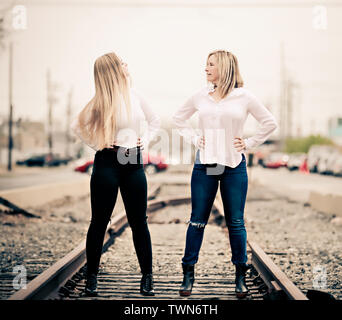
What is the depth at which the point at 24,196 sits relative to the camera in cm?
948

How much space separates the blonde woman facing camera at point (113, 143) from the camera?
114 inches

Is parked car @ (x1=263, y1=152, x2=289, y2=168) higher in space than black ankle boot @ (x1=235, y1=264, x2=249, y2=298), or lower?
lower

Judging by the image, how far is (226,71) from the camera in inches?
115

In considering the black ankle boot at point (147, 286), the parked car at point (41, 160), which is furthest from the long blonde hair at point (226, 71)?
the parked car at point (41, 160)

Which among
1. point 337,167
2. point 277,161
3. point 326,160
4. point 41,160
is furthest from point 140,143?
point 41,160

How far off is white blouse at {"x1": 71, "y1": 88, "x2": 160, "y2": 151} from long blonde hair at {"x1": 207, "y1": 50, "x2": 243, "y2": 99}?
1.84 ft

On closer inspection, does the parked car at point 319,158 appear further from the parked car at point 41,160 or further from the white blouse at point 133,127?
the white blouse at point 133,127

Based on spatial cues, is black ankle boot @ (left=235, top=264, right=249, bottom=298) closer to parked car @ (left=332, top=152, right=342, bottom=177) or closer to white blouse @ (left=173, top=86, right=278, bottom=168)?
white blouse @ (left=173, top=86, right=278, bottom=168)

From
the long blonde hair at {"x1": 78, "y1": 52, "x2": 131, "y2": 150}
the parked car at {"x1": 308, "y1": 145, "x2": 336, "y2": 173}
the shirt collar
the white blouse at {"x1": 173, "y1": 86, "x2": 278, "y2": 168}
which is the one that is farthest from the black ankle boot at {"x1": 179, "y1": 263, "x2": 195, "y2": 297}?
the parked car at {"x1": 308, "y1": 145, "x2": 336, "y2": 173}

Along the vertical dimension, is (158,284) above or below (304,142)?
above

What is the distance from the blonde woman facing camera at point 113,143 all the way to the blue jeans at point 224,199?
1.22 feet

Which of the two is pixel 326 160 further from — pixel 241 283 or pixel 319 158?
pixel 241 283

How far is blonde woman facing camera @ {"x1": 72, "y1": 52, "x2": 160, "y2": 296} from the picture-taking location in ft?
9.52

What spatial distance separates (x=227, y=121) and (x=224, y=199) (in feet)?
1.85
